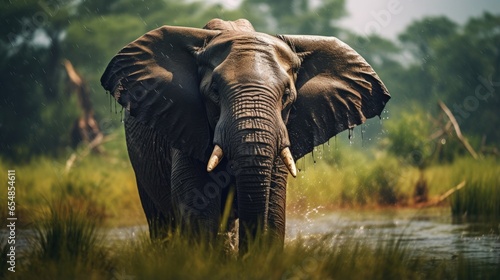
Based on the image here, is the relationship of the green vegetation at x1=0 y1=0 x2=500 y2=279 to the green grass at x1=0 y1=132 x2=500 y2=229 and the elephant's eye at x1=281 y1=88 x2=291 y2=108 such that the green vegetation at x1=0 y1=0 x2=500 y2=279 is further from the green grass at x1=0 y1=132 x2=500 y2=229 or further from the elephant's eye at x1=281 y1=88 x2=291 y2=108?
the elephant's eye at x1=281 y1=88 x2=291 y2=108

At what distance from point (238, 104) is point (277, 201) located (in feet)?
3.31

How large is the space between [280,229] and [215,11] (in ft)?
127

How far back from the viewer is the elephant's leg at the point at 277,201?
7168 millimetres

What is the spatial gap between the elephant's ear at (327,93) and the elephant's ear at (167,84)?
28.5 inches

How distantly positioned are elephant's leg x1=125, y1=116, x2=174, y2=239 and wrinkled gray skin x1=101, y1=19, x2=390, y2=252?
0.15m

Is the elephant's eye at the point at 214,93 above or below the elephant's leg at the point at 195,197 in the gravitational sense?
above

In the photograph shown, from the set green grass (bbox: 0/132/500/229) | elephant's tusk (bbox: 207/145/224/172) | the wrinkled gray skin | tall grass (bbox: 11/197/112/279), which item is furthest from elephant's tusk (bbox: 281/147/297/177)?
green grass (bbox: 0/132/500/229)

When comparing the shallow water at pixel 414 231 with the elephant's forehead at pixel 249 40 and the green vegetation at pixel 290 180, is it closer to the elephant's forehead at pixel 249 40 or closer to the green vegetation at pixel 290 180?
the green vegetation at pixel 290 180

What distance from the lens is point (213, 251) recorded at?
644cm

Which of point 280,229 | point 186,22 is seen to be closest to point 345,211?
point 280,229

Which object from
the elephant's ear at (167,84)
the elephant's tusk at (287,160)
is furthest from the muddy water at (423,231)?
the elephant's ear at (167,84)

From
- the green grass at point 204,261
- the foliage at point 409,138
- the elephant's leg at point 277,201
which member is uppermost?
the foliage at point 409,138

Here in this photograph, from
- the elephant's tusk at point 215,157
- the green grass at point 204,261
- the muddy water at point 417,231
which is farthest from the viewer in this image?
the muddy water at point 417,231

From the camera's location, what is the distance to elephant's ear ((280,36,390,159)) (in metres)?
7.50
